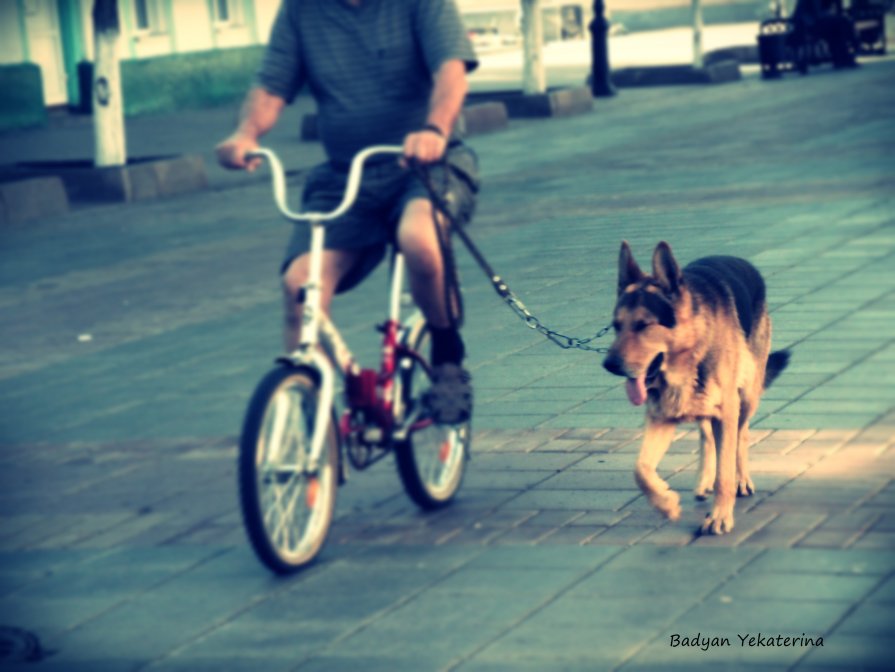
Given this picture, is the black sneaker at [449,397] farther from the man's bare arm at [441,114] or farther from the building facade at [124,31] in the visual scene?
the building facade at [124,31]

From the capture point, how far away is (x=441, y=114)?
487 centimetres

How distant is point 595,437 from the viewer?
5.66 metres

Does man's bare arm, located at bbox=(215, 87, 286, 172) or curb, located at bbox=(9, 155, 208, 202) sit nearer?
man's bare arm, located at bbox=(215, 87, 286, 172)

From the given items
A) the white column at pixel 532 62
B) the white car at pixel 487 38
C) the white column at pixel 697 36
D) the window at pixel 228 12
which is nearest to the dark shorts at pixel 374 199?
the white column at pixel 532 62

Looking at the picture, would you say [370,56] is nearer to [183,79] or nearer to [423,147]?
[423,147]

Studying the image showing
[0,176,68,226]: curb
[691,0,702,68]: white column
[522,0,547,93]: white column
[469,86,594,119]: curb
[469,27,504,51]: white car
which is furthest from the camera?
[469,27,504,51]: white car

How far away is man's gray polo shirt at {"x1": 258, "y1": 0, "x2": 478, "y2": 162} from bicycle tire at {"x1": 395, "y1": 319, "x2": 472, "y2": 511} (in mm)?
649

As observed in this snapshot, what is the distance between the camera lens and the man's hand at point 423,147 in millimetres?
4707

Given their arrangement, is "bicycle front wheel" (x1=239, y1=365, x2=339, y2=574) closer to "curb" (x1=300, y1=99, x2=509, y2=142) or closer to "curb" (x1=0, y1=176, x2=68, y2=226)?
"curb" (x1=0, y1=176, x2=68, y2=226)

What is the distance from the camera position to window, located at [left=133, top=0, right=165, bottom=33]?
29.2 m

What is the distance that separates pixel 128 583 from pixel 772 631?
6.21ft

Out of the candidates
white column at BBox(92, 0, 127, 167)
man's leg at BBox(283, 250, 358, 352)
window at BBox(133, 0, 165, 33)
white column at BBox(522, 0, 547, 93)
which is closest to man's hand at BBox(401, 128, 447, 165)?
man's leg at BBox(283, 250, 358, 352)

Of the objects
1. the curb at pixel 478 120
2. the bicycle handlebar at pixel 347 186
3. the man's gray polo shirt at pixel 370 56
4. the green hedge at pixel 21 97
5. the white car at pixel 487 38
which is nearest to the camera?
the bicycle handlebar at pixel 347 186

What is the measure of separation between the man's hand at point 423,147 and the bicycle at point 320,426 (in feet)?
0.32
